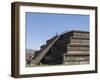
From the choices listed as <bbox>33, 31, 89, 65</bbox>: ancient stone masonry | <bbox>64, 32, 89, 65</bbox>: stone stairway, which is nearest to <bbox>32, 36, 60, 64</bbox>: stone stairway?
<bbox>33, 31, 89, 65</bbox>: ancient stone masonry

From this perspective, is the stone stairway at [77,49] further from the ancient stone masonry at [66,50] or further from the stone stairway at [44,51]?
the stone stairway at [44,51]

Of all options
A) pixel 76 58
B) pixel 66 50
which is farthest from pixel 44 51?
pixel 76 58

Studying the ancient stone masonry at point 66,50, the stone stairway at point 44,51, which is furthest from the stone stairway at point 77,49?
the stone stairway at point 44,51

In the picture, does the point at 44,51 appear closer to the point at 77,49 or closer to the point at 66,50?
the point at 66,50

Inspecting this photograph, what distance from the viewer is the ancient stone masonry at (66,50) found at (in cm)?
201

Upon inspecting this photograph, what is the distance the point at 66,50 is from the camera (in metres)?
2.08

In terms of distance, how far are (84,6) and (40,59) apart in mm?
594

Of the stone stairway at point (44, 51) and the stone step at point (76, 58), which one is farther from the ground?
the stone stairway at point (44, 51)

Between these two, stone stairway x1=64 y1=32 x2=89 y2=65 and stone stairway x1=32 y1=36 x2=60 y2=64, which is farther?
stone stairway x1=64 y1=32 x2=89 y2=65

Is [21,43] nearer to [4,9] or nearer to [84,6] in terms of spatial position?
[4,9]

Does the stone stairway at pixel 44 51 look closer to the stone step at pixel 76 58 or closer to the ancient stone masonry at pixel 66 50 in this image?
the ancient stone masonry at pixel 66 50

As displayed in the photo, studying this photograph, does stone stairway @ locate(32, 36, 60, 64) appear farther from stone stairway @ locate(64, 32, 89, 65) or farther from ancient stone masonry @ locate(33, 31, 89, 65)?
stone stairway @ locate(64, 32, 89, 65)

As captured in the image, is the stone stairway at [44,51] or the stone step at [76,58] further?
the stone step at [76,58]

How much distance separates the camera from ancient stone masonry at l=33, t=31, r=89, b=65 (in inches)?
79.2
